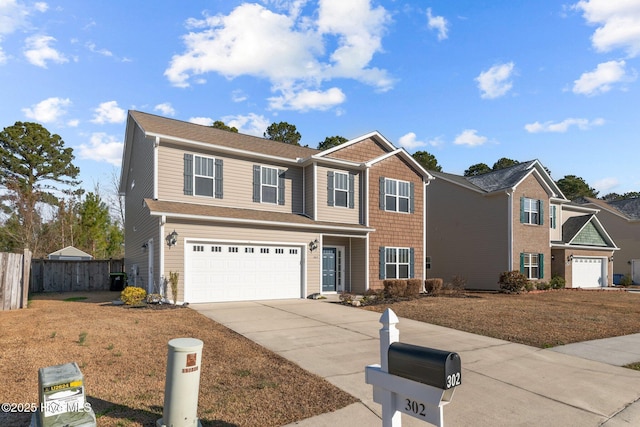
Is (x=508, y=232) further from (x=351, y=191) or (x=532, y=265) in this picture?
(x=351, y=191)

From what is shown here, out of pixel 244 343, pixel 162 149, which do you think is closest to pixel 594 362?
pixel 244 343

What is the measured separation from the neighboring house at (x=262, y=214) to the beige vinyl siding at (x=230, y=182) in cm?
4

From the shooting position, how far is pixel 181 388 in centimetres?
402

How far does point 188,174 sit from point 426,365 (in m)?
14.1

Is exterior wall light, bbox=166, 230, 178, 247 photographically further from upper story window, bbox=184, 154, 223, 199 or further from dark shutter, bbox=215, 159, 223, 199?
dark shutter, bbox=215, 159, 223, 199

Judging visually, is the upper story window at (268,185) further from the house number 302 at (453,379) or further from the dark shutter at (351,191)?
the house number 302 at (453,379)

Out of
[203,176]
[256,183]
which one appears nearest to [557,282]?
[256,183]

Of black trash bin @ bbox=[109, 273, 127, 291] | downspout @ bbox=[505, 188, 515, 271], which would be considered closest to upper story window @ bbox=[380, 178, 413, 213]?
downspout @ bbox=[505, 188, 515, 271]

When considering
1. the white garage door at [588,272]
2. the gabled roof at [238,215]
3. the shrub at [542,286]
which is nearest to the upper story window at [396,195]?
the gabled roof at [238,215]

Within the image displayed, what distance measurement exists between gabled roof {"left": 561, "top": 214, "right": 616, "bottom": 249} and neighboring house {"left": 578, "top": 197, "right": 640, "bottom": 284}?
5834 millimetres

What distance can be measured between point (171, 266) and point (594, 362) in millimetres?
11713

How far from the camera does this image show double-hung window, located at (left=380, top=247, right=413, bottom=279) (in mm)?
19125

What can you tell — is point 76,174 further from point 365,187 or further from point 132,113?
point 365,187

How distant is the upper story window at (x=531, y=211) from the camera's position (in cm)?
2353
